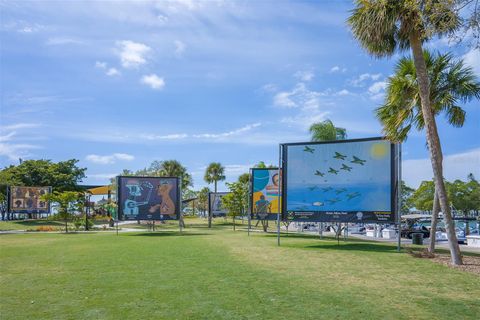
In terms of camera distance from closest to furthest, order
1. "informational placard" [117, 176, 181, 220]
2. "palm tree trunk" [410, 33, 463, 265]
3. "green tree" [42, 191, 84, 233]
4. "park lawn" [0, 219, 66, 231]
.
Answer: "palm tree trunk" [410, 33, 463, 265] < "informational placard" [117, 176, 181, 220] < "green tree" [42, 191, 84, 233] < "park lawn" [0, 219, 66, 231]

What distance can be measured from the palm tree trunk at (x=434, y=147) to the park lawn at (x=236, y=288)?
3.52 feet

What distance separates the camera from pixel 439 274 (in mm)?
11656

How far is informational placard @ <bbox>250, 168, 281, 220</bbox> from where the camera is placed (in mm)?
33844

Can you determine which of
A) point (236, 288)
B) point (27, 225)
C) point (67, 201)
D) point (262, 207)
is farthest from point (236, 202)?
point (236, 288)

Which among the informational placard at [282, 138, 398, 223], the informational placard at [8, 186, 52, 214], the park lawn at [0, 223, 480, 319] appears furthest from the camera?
the informational placard at [8, 186, 52, 214]

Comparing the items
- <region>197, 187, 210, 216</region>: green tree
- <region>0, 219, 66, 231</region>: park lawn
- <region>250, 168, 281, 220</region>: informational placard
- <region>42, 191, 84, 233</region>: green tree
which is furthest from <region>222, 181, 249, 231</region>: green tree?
<region>197, 187, 210, 216</region>: green tree

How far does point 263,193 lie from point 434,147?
2057cm

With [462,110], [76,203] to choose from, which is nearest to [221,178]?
[76,203]

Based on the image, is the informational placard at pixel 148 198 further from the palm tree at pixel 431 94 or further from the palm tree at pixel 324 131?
the palm tree at pixel 431 94

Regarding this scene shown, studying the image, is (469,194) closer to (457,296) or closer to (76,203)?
(76,203)

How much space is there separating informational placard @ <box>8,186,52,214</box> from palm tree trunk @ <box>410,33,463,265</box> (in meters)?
50.8

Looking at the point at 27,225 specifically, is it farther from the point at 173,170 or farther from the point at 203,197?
the point at 203,197

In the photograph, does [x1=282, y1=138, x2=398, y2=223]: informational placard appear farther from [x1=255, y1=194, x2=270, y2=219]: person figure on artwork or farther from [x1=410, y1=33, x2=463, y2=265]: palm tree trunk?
[x1=255, y1=194, x2=270, y2=219]: person figure on artwork

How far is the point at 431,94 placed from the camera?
16.9m
